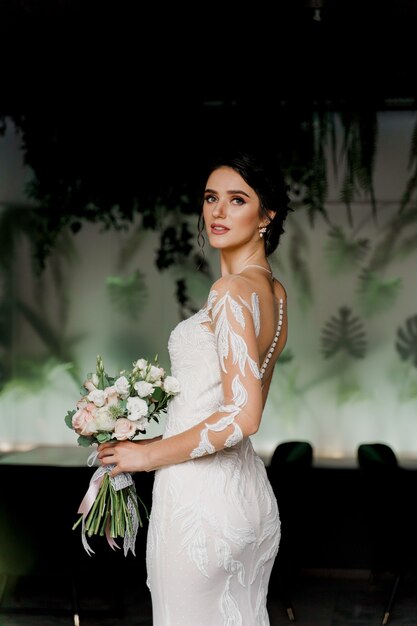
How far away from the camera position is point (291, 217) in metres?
8.01

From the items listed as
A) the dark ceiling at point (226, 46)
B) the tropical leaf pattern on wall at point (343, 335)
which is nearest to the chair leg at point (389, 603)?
the dark ceiling at point (226, 46)

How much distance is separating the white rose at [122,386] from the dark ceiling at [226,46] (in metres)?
3.29

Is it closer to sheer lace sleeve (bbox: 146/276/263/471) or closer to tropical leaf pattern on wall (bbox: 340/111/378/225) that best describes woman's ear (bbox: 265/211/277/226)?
sheer lace sleeve (bbox: 146/276/263/471)

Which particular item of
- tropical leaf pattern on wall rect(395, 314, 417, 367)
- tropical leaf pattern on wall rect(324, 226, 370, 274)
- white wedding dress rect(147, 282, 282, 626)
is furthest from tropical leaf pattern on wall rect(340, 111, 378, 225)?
white wedding dress rect(147, 282, 282, 626)

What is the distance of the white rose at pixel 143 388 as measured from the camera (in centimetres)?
238

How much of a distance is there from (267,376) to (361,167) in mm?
3351

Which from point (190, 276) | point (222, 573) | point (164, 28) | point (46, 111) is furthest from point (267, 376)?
point (190, 276)

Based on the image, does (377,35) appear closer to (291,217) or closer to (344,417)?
(291,217)

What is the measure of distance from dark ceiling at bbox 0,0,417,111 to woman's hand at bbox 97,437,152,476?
11.1 feet

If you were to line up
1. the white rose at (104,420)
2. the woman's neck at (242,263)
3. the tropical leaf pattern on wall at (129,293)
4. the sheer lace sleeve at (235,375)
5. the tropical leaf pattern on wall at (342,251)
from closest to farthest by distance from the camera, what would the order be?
the sheer lace sleeve at (235,375) → the white rose at (104,420) → the woman's neck at (242,263) → the tropical leaf pattern on wall at (342,251) → the tropical leaf pattern on wall at (129,293)

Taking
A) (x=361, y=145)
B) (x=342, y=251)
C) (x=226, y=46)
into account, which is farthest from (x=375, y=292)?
(x=226, y=46)

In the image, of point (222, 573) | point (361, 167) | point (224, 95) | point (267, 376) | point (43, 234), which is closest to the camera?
point (222, 573)

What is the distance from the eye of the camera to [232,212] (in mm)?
2418

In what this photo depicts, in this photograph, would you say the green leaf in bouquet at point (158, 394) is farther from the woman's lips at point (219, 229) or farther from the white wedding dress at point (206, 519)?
the woman's lips at point (219, 229)
